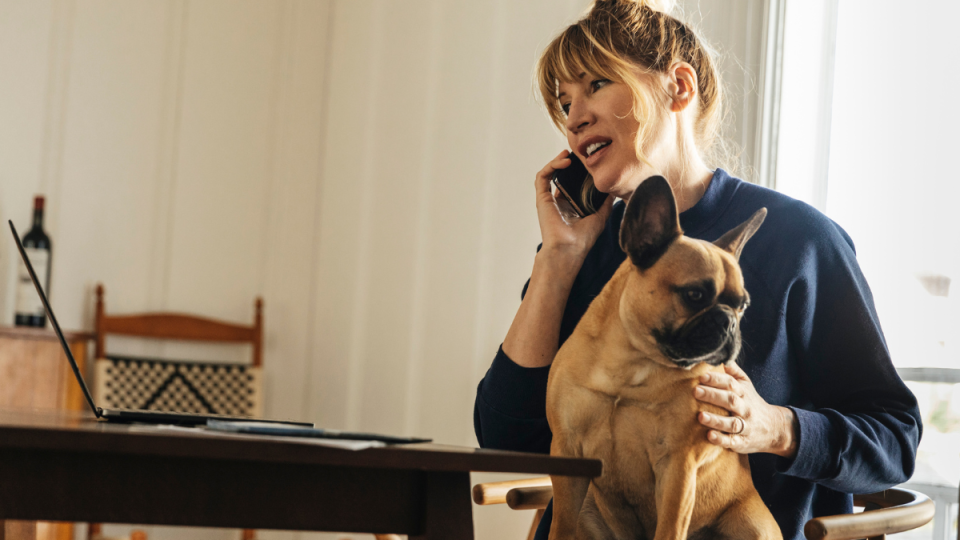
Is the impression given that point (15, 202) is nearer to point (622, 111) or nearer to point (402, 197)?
point (402, 197)

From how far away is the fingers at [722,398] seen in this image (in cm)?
103

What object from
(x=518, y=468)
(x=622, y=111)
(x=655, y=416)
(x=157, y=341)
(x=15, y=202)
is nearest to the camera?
(x=518, y=468)

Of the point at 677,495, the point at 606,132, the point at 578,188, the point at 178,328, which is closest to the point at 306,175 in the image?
the point at 178,328

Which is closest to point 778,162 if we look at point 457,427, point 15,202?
point 457,427

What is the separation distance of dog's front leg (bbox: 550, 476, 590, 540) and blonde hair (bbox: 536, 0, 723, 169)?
53 cm

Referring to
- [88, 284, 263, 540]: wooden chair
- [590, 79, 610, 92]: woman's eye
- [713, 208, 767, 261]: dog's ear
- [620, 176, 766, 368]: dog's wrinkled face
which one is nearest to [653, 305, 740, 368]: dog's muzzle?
[620, 176, 766, 368]: dog's wrinkled face

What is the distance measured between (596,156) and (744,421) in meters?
0.52

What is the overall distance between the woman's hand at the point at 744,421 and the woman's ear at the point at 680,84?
47 cm

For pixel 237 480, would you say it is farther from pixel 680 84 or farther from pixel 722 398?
pixel 680 84

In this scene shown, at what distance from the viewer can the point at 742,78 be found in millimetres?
2064

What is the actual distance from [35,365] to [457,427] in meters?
1.57

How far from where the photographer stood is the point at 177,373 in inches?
127

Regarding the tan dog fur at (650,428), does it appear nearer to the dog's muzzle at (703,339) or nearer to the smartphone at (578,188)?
the dog's muzzle at (703,339)

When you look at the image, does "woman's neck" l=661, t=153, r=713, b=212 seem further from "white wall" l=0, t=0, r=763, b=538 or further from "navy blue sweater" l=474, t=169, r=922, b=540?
"white wall" l=0, t=0, r=763, b=538
